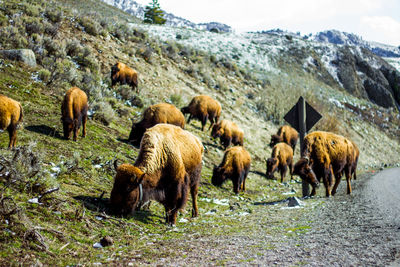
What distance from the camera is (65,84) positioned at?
12.4 metres

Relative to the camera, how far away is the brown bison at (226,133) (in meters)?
15.6

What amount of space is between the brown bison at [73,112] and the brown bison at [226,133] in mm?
7805

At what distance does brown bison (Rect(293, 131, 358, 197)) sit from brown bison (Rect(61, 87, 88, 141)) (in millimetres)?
6805

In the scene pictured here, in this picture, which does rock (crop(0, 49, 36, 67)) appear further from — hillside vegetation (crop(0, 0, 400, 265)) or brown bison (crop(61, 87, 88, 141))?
brown bison (crop(61, 87, 88, 141))

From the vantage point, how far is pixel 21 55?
12.0m

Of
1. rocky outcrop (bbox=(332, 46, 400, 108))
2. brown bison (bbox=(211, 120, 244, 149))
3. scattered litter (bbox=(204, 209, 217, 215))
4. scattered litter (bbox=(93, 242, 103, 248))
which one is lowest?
scattered litter (bbox=(204, 209, 217, 215))

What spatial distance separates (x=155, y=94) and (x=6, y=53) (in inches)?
303

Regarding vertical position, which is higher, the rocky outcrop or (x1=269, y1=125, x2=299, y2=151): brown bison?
the rocky outcrop

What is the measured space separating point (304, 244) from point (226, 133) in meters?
12.0

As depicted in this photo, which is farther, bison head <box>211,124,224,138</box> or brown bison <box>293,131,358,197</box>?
bison head <box>211,124,224,138</box>

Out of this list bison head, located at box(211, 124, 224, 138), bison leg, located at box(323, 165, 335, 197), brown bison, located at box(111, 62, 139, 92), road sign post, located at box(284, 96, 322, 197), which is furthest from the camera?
brown bison, located at box(111, 62, 139, 92)

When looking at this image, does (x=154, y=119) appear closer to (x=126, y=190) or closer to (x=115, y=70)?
(x=126, y=190)

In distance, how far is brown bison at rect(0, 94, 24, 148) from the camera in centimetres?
672

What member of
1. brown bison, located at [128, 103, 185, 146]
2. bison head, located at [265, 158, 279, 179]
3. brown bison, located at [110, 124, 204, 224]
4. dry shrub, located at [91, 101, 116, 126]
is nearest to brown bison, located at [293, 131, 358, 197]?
bison head, located at [265, 158, 279, 179]
